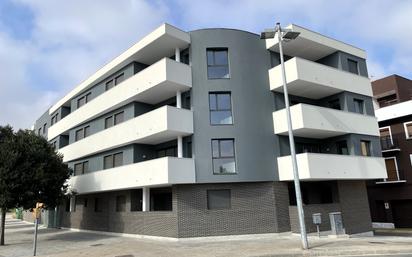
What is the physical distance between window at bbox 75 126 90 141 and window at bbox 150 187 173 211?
9.53 meters

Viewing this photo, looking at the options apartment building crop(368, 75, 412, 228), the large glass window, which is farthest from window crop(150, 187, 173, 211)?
the large glass window

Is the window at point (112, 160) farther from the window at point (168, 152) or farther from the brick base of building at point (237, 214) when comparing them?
the brick base of building at point (237, 214)

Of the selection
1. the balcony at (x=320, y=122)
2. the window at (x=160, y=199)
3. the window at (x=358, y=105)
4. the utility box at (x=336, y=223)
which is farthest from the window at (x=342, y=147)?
the window at (x=160, y=199)

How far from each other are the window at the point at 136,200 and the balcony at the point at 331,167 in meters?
9.57

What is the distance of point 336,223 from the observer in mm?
20438

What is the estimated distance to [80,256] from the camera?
608 inches

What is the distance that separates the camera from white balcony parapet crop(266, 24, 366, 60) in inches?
899

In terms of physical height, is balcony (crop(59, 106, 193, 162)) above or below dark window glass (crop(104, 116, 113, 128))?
below

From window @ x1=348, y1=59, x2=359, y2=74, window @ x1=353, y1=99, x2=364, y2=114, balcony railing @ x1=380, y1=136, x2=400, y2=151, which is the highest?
window @ x1=348, y1=59, x2=359, y2=74

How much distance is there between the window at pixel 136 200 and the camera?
76.8 feet

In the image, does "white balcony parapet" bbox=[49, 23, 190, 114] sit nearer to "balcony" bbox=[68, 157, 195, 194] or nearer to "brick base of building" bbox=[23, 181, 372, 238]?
"balcony" bbox=[68, 157, 195, 194]

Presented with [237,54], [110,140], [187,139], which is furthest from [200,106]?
[110,140]

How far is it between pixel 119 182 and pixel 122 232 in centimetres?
352

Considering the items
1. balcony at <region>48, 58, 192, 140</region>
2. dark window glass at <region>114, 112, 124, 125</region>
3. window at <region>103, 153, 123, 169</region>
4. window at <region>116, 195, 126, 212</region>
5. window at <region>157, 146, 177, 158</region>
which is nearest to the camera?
balcony at <region>48, 58, 192, 140</region>
